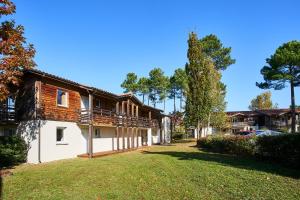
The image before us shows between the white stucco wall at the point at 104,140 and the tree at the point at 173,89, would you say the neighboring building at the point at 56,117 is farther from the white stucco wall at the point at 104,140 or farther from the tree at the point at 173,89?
the tree at the point at 173,89

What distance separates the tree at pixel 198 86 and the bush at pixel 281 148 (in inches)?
805

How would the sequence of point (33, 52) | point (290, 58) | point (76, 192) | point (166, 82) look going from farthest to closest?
point (166, 82) → point (290, 58) → point (33, 52) → point (76, 192)

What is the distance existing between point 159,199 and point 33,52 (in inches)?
460

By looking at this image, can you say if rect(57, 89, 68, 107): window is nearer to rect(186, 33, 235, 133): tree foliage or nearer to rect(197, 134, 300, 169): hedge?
rect(197, 134, 300, 169): hedge

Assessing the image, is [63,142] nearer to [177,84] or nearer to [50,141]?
[50,141]

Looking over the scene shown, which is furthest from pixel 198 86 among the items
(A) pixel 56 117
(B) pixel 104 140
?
(A) pixel 56 117

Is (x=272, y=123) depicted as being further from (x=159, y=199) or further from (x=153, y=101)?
(x=159, y=199)

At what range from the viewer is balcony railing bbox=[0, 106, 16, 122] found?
66.8 feet

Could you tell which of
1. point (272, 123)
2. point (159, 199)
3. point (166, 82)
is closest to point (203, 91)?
point (166, 82)

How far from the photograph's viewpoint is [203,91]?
132 ft

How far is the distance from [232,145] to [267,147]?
5648mm

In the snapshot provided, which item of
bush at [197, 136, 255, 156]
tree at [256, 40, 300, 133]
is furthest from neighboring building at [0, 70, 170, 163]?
tree at [256, 40, 300, 133]

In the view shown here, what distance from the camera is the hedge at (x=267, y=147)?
15.2 meters

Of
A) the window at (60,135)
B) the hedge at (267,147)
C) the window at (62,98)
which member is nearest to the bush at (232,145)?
the hedge at (267,147)
